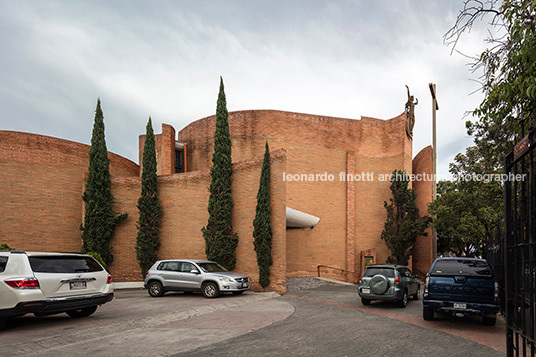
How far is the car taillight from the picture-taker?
8180 millimetres

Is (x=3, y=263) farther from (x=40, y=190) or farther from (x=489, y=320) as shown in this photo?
(x=40, y=190)

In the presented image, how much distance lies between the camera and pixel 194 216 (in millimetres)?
20844

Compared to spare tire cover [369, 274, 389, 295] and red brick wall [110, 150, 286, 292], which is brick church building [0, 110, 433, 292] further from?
spare tire cover [369, 274, 389, 295]

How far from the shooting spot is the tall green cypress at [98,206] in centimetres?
2100

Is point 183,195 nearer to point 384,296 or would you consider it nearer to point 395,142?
point 384,296

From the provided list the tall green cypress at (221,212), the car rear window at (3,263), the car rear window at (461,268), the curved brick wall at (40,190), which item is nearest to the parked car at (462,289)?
the car rear window at (461,268)

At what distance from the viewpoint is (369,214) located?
89.5 feet

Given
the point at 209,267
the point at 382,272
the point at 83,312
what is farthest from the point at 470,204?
the point at 83,312

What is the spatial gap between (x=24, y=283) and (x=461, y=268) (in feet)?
33.9

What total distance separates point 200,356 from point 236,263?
1228cm

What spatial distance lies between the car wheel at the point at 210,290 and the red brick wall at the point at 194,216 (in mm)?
3241

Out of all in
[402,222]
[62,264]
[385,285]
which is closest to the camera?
[62,264]

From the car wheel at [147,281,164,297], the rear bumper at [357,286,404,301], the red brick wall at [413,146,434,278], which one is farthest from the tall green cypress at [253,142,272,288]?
the red brick wall at [413,146,434,278]

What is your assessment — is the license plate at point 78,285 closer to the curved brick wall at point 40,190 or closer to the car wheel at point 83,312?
the car wheel at point 83,312
